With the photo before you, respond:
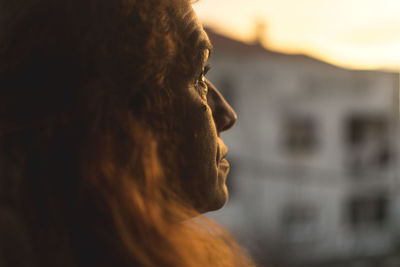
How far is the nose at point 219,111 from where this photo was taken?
41.8 inches

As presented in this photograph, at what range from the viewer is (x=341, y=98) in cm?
1386

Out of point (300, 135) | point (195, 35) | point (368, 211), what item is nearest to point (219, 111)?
point (195, 35)

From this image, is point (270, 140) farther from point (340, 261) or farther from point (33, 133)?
point (33, 133)

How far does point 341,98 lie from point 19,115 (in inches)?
555

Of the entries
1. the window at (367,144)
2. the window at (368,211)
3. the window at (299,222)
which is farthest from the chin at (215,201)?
the window at (368,211)

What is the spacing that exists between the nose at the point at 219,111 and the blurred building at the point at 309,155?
9.58 meters

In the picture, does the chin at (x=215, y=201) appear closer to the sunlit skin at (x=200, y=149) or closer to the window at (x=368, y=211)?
the sunlit skin at (x=200, y=149)

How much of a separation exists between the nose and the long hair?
0.28 meters

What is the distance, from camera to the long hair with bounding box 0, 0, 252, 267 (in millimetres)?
751

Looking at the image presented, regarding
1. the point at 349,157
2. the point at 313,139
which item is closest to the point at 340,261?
the point at 349,157

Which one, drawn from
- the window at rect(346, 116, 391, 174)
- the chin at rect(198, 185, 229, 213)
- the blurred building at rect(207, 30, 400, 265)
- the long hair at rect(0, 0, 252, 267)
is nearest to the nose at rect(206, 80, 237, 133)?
the chin at rect(198, 185, 229, 213)

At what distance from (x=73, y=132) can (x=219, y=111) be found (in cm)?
42

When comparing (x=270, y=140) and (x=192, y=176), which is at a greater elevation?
(x=270, y=140)

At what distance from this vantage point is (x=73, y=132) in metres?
0.76
